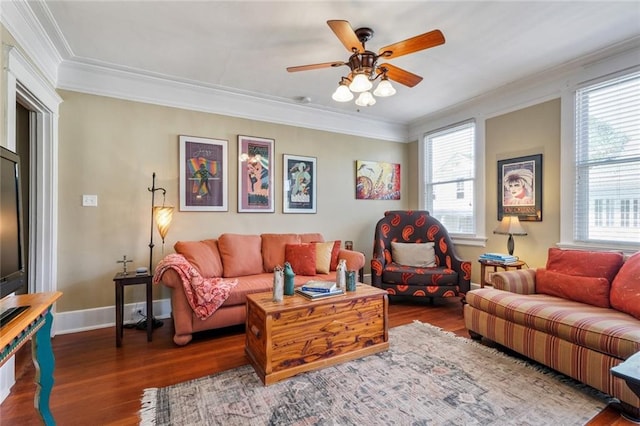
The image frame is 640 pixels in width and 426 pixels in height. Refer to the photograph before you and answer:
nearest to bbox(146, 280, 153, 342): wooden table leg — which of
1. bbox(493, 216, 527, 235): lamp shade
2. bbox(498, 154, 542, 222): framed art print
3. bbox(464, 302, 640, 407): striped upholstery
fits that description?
bbox(464, 302, 640, 407): striped upholstery

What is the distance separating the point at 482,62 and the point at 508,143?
1224mm

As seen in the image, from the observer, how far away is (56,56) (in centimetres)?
278

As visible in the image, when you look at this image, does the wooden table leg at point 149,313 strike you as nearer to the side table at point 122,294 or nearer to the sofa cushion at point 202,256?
A: the side table at point 122,294

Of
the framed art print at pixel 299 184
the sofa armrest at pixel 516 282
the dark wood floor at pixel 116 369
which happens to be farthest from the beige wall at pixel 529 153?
Answer: the framed art print at pixel 299 184

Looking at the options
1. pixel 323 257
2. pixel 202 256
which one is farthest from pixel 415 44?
pixel 202 256

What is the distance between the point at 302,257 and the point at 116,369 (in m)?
1.94

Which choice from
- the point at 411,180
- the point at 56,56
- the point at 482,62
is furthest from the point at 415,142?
the point at 56,56

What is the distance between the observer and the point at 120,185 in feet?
10.6

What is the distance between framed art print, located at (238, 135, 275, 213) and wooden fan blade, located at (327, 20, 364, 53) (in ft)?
6.66

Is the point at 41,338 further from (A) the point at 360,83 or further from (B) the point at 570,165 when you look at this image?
(B) the point at 570,165

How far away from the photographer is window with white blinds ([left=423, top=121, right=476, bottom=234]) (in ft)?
14.1

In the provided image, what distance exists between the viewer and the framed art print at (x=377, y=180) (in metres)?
4.75

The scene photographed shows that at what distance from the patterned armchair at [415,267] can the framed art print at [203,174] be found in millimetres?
2133

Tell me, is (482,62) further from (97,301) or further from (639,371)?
(97,301)
